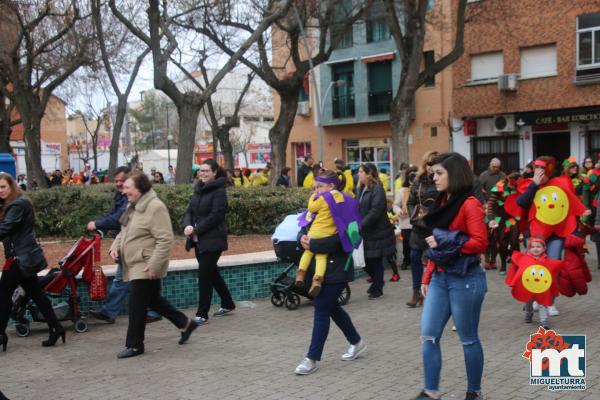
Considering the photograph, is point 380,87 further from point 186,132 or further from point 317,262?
point 317,262

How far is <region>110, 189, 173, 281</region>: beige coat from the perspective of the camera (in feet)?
22.0

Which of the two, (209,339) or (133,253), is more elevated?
(133,253)

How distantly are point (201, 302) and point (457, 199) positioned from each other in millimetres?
4237

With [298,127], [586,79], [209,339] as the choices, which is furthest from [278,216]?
[298,127]

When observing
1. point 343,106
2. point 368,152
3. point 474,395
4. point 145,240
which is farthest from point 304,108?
point 474,395

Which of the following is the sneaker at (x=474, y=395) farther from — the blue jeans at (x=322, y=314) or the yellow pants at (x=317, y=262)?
the yellow pants at (x=317, y=262)

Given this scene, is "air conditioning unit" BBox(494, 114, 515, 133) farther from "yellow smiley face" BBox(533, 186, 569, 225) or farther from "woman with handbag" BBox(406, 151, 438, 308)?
"yellow smiley face" BBox(533, 186, 569, 225)

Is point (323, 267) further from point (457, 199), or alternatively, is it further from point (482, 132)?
point (482, 132)

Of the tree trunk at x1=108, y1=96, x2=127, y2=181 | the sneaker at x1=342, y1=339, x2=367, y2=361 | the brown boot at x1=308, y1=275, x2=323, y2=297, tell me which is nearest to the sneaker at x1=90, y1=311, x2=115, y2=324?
the sneaker at x1=342, y1=339, x2=367, y2=361

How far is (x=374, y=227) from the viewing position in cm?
974

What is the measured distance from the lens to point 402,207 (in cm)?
1090

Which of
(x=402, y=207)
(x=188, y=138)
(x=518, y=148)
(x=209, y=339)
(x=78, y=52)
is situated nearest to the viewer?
(x=209, y=339)

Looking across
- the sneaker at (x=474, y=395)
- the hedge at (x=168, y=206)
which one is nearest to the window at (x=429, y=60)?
the hedge at (x=168, y=206)

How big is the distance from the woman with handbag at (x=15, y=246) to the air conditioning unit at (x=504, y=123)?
84.2 ft
